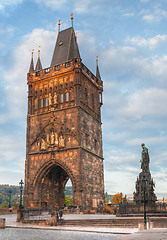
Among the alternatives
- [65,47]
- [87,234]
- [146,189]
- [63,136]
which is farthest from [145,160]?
[65,47]

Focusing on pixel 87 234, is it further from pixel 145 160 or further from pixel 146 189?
pixel 145 160

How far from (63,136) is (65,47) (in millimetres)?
15784

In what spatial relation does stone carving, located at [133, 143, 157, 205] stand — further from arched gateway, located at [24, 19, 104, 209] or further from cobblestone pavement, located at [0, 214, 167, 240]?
cobblestone pavement, located at [0, 214, 167, 240]

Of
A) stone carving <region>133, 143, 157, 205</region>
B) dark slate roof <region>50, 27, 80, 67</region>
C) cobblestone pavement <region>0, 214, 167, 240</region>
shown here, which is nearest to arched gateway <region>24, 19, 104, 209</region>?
dark slate roof <region>50, 27, 80, 67</region>

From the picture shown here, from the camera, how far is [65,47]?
1706 inches

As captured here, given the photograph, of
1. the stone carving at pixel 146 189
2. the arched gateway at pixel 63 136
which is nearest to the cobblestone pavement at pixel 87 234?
the stone carving at pixel 146 189

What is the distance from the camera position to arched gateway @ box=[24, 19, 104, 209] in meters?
34.8

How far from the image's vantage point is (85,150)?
35844 millimetres

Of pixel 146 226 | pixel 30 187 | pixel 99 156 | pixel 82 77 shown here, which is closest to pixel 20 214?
pixel 146 226

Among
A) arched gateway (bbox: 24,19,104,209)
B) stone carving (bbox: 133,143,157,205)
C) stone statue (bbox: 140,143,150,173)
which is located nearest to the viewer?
stone carving (bbox: 133,143,157,205)

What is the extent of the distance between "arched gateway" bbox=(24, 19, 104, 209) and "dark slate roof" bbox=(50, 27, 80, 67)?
210 millimetres

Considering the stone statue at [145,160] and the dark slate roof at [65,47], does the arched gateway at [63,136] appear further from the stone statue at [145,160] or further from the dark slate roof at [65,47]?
the stone statue at [145,160]

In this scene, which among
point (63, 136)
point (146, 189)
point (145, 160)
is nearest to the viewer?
point (146, 189)

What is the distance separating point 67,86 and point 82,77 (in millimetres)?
2749
